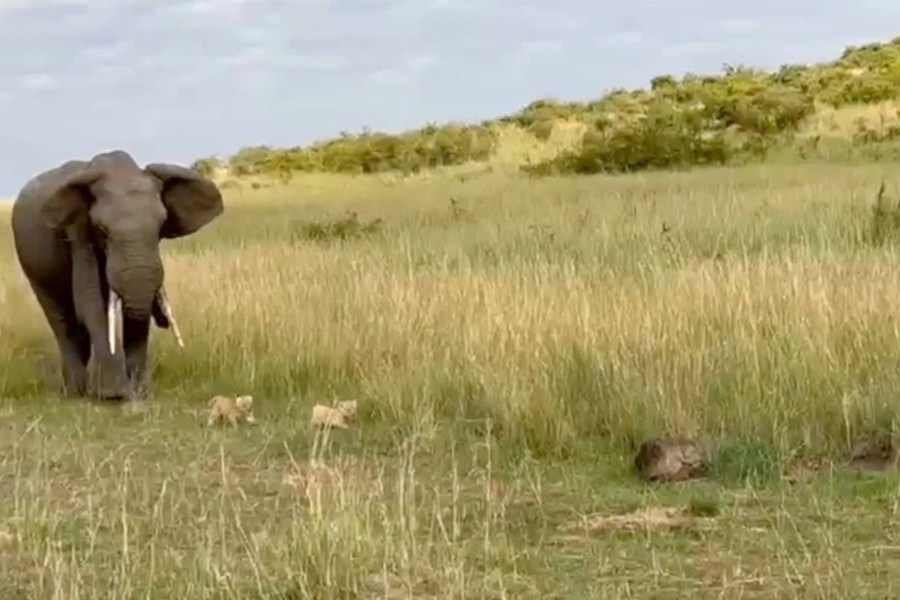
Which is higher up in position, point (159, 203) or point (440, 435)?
point (159, 203)

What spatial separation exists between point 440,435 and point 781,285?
2.51 metres

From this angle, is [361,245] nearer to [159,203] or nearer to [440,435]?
[159,203]

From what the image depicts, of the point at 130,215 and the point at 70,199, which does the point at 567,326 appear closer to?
the point at 130,215

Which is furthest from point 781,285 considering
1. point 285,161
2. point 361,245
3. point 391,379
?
point 285,161

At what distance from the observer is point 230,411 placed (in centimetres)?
757

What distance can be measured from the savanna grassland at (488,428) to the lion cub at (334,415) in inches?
2.9

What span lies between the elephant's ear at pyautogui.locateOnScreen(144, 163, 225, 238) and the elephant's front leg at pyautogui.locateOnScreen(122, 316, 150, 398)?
81 cm

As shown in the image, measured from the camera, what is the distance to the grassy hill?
23.9 meters

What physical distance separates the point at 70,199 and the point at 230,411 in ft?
6.76

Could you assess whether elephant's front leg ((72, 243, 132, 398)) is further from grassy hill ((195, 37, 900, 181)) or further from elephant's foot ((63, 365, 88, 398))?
grassy hill ((195, 37, 900, 181))

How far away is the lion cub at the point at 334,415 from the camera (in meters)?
7.23

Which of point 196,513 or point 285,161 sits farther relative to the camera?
point 285,161

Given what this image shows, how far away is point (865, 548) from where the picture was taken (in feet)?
15.9

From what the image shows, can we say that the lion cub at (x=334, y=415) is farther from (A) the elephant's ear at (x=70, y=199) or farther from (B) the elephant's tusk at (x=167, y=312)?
(A) the elephant's ear at (x=70, y=199)
